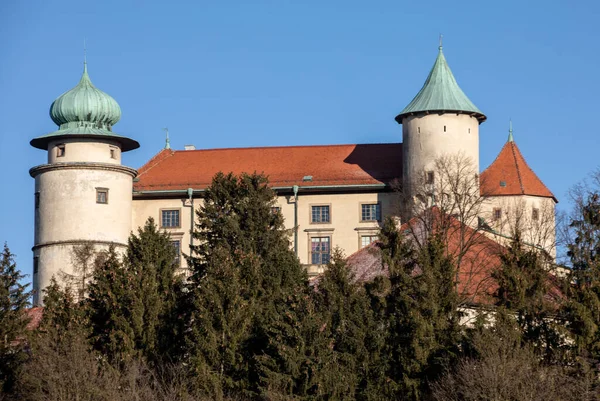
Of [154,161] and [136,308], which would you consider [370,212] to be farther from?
[136,308]

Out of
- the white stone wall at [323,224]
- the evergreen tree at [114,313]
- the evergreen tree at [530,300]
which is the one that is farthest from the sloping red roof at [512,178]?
the evergreen tree at [114,313]

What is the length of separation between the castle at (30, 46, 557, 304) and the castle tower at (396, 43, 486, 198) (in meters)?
0.04

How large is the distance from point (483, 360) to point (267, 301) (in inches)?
378

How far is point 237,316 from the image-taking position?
53.5 m

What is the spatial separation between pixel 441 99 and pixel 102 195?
15385mm

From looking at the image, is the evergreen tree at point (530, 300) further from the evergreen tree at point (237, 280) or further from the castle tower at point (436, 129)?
the castle tower at point (436, 129)

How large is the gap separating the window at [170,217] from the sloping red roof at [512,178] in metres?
13.9

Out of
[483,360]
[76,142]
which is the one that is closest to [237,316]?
[483,360]

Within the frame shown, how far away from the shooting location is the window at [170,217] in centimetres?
8050

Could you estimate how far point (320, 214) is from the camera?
79.8 meters

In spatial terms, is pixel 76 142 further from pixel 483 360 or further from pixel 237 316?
pixel 483 360

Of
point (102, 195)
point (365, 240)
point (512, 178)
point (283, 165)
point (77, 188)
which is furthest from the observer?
point (283, 165)

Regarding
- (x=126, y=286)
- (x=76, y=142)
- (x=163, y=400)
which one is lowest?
(x=163, y=400)

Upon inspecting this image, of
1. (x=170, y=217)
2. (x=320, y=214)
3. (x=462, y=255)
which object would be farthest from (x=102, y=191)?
(x=462, y=255)
